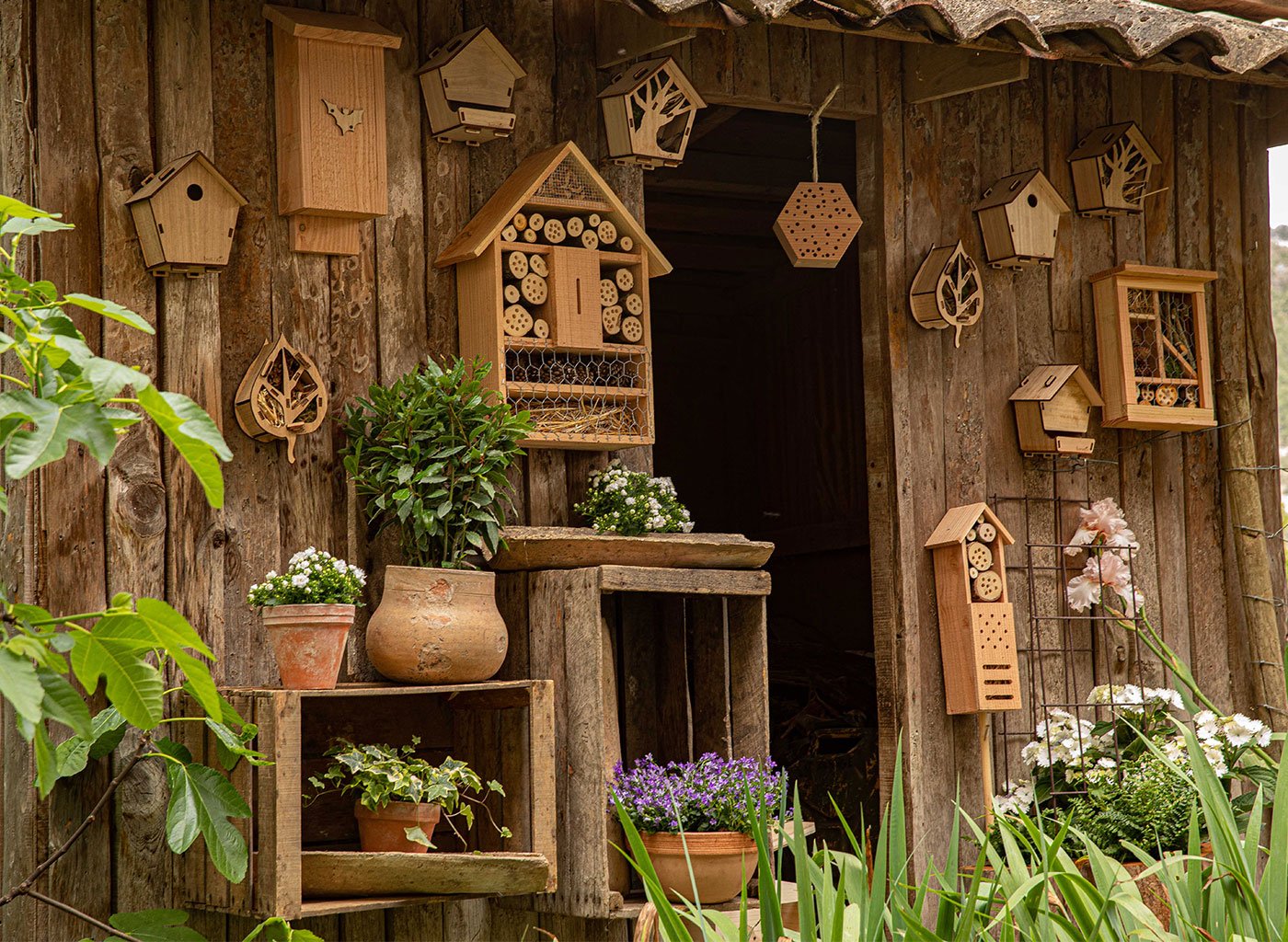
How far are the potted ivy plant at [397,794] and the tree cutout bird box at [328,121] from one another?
4.12ft

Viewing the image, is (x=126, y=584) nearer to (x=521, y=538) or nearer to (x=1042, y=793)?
(x=521, y=538)

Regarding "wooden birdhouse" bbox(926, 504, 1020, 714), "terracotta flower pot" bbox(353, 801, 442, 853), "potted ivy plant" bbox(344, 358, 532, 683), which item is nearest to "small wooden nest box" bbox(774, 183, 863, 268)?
"wooden birdhouse" bbox(926, 504, 1020, 714)

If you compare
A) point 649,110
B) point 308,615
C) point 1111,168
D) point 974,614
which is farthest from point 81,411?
point 1111,168

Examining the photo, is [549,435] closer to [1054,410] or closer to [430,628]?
[430,628]

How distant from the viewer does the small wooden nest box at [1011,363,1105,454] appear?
4828mm

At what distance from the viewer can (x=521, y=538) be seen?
12.9 feet

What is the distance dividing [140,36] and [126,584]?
1.28 metres

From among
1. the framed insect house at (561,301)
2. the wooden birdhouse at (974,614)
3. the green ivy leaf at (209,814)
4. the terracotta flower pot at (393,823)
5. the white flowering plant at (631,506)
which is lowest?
the terracotta flower pot at (393,823)

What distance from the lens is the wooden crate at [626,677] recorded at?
150 inches

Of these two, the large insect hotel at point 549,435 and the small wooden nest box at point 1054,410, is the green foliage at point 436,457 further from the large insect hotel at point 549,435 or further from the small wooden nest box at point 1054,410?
the small wooden nest box at point 1054,410

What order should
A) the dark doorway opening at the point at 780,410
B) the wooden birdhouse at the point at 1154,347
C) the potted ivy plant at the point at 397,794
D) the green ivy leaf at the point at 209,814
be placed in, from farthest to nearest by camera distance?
the dark doorway opening at the point at 780,410, the wooden birdhouse at the point at 1154,347, the potted ivy plant at the point at 397,794, the green ivy leaf at the point at 209,814

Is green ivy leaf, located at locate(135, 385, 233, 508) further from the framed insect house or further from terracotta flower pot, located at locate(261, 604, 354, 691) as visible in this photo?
the framed insect house

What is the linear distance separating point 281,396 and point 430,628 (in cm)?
66

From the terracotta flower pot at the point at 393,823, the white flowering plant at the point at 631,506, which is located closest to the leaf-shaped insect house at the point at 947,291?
the white flowering plant at the point at 631,506
